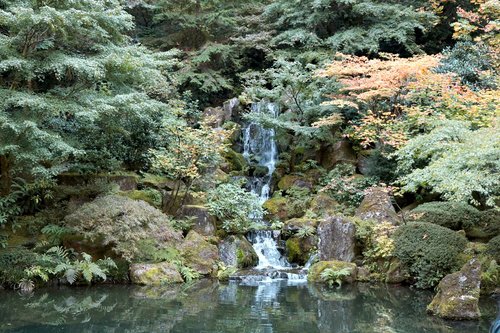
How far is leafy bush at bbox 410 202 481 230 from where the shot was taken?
461 inches

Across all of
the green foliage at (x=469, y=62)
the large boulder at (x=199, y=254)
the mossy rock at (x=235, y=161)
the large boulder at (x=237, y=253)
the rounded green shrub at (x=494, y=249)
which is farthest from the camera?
the mossy rock at (x=235, y=161)

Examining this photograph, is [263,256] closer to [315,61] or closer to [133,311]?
[133,311]

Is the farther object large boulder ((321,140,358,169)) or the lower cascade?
large boulder ((321,140,358,169))

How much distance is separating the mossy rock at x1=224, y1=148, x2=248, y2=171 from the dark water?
7816 mm

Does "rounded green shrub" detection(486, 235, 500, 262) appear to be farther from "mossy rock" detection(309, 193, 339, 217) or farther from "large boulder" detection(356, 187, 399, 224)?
"mossy rock" detection(309, 193, 339, 217)

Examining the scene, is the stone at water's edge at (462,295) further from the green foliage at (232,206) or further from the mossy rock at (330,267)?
the green foliage at (232,206)

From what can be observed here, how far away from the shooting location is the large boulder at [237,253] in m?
12.7

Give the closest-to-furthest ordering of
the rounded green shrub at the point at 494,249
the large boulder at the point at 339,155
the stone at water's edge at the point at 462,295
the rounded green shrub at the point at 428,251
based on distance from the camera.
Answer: the stone at water's edge at the point at 462,295, the rounded green shrub at the point at 494,249, the rounded green shrub at the point at 428,251, the large boulder at the point at 339,155

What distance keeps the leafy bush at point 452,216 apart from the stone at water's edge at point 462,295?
153 inches

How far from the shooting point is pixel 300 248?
43.8 feet

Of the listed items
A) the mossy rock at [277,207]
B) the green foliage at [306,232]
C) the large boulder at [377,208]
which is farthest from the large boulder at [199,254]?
the large boulder at [377,208]

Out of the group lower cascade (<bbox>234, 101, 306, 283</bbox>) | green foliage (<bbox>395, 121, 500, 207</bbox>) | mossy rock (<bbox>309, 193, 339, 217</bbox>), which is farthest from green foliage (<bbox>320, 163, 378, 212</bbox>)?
green foliage (<bbox>395, 121, 500, 207</bbox>)

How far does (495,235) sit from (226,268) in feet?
22.1

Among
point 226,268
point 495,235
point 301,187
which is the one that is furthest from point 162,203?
point 495,235
